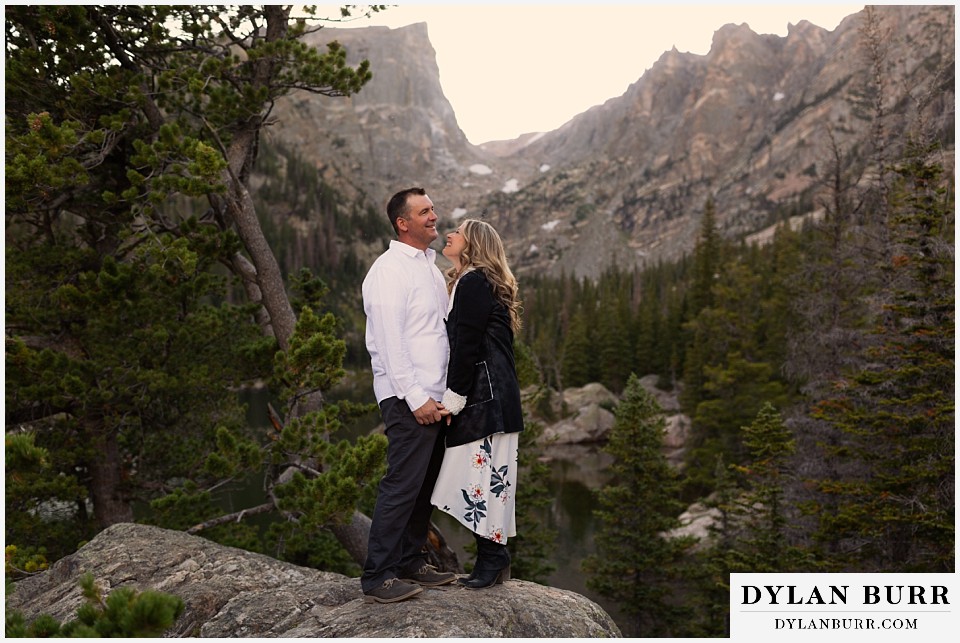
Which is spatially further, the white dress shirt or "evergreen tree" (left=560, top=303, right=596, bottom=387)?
"evergreen tree" (left=560, top=303, right=596, bottom=387)

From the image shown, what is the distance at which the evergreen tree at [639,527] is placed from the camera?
55.8 feet

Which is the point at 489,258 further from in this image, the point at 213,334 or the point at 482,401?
the point at 213,334

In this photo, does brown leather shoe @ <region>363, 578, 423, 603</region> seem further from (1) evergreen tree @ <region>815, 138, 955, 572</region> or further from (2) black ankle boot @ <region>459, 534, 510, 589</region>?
(1) evergreen tree @ <region>815, 138, 955, 572</region>

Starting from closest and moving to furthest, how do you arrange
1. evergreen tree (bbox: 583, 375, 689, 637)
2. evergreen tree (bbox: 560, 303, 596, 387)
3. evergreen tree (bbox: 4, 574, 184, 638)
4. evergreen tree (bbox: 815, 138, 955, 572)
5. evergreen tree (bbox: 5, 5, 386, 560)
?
evergreen tree (bbox: 4, 574, 184, 638) → evergreen tree (bbox: 5, 5, 386, 560) → evergreen tree (bbox: 815, 138, 955, 572) → evergreen tree (bbox: 583, 375, 689, 637) → evergreen tree (bbox: 560, 303, 596, 387)

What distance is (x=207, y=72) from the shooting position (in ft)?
25.3

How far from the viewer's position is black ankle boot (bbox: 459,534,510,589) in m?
4.61

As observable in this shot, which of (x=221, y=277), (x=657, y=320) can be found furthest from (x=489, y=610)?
(x=657, y=320)

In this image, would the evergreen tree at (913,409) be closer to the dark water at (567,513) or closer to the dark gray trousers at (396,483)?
the dark water at (567,513)

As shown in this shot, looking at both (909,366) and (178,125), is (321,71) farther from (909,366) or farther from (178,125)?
(909,366)

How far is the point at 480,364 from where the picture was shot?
14.2 ft

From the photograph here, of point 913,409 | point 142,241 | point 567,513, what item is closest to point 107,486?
point 142,241

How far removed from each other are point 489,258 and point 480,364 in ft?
2.52

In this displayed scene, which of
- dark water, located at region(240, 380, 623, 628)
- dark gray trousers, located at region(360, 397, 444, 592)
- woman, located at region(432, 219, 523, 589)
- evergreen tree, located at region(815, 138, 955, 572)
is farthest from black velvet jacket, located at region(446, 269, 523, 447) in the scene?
evergreen tree, located at region(815, 138, 955, 572)

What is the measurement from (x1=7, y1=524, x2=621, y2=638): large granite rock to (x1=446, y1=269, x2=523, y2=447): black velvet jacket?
1.20m
